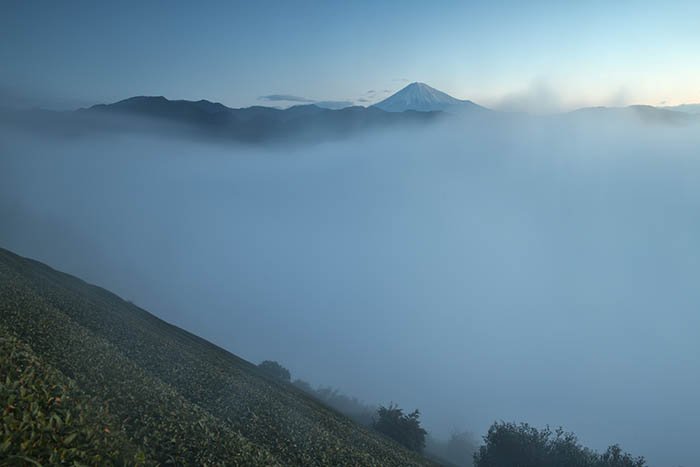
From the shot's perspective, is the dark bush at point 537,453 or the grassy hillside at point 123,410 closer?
the grassy hillside at point 123,410

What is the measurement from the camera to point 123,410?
20.7 m

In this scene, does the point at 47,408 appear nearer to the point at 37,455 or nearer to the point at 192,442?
the point at 37,455

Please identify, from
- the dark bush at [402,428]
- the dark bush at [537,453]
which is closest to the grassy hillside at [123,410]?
the dark bush at [537,453]

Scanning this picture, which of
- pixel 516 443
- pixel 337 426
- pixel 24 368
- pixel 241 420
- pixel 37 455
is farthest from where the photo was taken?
pixel 516 443

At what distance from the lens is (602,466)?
63.1m

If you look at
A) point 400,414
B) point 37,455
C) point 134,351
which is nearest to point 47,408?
point 37,455

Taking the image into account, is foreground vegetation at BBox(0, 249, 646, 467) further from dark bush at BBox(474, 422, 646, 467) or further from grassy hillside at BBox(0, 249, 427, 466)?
dark bush at BBox(474, 422, 646, 467)

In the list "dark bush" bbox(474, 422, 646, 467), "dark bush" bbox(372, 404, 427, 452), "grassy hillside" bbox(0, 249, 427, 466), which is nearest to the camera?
"grassy hillside" bbox(0, 249, 427, 466)

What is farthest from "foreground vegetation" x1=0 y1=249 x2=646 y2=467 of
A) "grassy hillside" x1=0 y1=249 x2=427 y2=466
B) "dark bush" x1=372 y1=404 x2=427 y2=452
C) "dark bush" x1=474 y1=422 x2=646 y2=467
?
"dark bush" x1=372 y1=404 x2=427 y2=452

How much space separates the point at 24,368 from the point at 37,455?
7.97m

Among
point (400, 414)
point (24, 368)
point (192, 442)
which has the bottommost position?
point (400, 414)

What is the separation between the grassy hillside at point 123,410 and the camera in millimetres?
12586

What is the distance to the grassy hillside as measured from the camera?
496 inches

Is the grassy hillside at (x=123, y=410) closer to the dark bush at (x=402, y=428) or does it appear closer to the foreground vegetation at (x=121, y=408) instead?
the foreground vegetation at (x=121, y=408)
